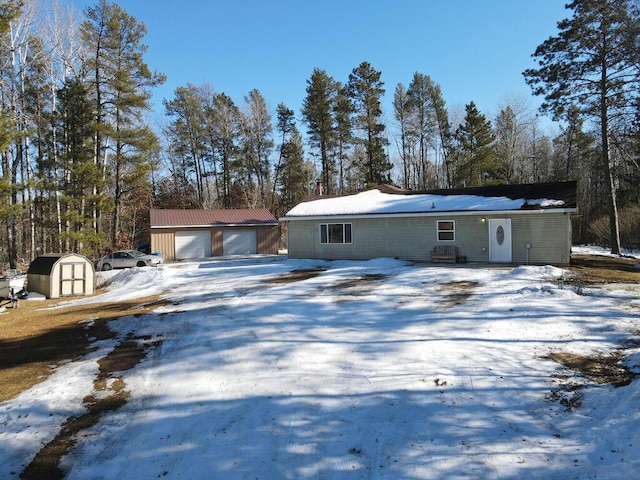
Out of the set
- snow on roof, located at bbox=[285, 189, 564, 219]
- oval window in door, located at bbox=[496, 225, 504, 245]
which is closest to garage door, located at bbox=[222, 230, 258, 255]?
snow on roof, located at bbox=[285, 189, 564, 219]

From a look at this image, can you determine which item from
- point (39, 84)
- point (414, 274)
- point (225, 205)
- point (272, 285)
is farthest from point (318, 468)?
point (225, 205)

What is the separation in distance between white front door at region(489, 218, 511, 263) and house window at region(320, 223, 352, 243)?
6.50 meters

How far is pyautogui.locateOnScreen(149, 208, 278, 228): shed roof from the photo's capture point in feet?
89.2

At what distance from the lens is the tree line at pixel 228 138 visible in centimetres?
2148

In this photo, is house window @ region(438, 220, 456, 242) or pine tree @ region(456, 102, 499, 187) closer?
house window @ region(438, 220, 456, 242)

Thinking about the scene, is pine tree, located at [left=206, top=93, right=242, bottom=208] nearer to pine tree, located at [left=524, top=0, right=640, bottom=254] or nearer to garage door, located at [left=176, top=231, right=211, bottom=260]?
garage door, located at [left=176, top=231, right=211, bottom=260]

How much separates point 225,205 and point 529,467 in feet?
124

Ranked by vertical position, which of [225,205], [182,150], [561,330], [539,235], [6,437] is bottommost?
[6,437]

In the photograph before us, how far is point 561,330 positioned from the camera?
723 centimetres

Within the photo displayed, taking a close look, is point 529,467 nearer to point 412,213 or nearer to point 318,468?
point 318,468

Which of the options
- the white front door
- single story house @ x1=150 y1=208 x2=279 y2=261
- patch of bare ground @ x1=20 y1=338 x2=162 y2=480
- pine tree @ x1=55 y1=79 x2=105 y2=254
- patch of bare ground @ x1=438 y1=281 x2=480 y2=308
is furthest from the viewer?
single story house @ x1=150 y1=208 x2=279 y2=261

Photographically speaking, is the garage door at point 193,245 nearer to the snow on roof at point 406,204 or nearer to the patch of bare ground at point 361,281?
the snow on roof at point 406,204

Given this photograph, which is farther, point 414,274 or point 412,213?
point 412,213

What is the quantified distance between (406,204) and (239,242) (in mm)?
13539
